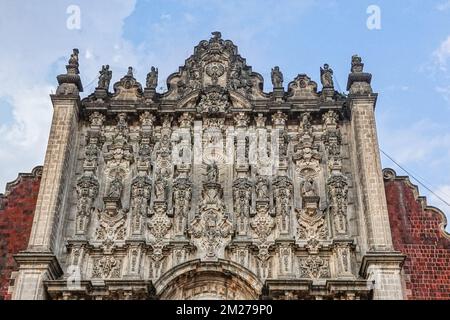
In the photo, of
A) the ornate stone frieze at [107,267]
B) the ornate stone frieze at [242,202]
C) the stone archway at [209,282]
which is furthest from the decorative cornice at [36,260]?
the ornate stone frieze at [242,202]

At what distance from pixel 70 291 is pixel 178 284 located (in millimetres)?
2626

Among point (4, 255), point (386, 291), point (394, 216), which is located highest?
point (394, 216)

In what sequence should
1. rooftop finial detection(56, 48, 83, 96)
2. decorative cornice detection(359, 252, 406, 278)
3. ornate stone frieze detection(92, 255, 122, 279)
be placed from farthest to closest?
rooftop finial detection(56, 48, 83, 96), ornate stone frieze detection(92, 255, 122, 279), decorative cornice detection(359, 252, 406, 278)

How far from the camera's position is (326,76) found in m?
20.1

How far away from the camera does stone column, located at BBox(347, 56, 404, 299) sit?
15.7m

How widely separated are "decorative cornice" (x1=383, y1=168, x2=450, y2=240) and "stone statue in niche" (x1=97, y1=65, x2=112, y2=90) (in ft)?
28.5

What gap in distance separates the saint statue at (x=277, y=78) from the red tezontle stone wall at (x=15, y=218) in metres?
7.37

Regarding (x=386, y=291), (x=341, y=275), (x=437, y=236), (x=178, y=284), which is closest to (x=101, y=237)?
(x=178, y=284)

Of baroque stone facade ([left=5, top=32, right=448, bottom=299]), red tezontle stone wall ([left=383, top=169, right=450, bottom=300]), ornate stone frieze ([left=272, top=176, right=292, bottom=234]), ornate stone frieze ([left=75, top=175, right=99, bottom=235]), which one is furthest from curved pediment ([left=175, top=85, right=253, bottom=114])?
red tezontle stone wall ([left=383, top=169, right=450, bottom=300])

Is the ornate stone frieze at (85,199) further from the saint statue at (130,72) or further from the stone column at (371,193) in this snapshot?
the stone column at (371,193)

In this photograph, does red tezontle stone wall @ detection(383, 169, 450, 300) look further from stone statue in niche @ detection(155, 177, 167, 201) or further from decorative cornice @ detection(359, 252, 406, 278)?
stone statue in niche @ detection(155, 177, 167, 201)

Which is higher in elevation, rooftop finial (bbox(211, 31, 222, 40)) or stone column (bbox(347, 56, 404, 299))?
rooftop finial (bbox(211, 31, 222, 40))

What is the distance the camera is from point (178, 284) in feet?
54.2
